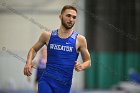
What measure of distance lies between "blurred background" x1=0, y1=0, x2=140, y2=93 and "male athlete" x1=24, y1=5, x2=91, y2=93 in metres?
11.3

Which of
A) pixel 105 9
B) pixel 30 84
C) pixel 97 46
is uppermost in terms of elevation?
pixel 105 9

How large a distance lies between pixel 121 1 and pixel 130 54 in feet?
6.07

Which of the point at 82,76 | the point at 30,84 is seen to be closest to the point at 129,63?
the point at 82,76

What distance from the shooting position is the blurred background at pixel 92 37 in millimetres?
17094

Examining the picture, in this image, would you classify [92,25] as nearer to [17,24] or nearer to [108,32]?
[108,32]

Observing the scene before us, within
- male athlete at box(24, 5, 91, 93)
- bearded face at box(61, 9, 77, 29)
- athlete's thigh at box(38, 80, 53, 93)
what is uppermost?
bearded face at box(61, 9, 77, 29)

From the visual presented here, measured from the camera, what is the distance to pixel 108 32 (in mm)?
18047

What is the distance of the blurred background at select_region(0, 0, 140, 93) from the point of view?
17.1 m

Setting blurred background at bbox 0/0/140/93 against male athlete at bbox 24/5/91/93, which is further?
blurred background at bbox 0/0/140/93

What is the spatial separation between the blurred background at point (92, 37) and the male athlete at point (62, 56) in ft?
37.2

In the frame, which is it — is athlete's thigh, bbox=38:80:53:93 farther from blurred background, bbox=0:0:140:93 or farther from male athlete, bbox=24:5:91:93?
blurred background, bbox=0:0:140:93

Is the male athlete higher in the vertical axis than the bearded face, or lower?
lower

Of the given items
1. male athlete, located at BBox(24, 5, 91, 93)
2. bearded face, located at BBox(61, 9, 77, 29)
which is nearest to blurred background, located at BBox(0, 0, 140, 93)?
male athlete, located at BBox(24, 5, 91, 93)

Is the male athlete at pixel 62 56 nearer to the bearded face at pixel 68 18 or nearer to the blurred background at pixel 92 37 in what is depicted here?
the bearded face at pixel 68 18
